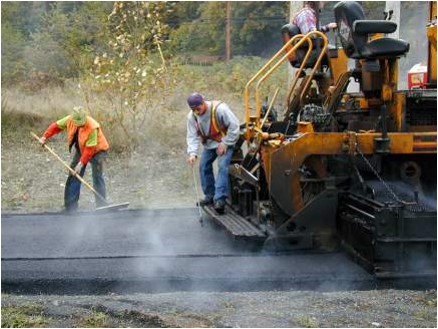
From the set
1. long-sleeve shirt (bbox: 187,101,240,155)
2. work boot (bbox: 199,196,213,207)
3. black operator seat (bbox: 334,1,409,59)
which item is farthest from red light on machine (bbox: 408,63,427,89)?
work boot (bbox: 199,196,213,207)

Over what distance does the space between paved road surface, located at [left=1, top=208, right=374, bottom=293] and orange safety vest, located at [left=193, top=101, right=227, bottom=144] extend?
0.97 m

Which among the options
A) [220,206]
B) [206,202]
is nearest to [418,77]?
[220,206]

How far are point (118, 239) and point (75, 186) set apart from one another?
2.34 metres

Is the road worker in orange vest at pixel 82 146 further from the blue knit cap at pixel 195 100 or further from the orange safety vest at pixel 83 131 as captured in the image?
the blue knit cap at pixel 195 100

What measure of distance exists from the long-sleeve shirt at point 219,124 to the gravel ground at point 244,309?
2.63 metres

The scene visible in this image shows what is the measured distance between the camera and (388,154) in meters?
5.92

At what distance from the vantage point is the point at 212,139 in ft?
25.3

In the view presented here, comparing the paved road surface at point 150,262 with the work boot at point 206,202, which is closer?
the paved road surface at point 150,262

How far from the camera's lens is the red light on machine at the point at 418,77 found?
6855 millimetres

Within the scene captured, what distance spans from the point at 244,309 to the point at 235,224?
2.10m

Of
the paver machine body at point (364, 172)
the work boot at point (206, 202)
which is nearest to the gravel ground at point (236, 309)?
the paver machine body at point (364, 172)

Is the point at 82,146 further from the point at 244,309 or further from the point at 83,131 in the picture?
the point at 244,309

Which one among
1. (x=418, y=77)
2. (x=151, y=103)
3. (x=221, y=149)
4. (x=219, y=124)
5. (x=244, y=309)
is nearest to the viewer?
(x=244, y=309)

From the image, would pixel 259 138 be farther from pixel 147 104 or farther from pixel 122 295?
pixel 147 104
